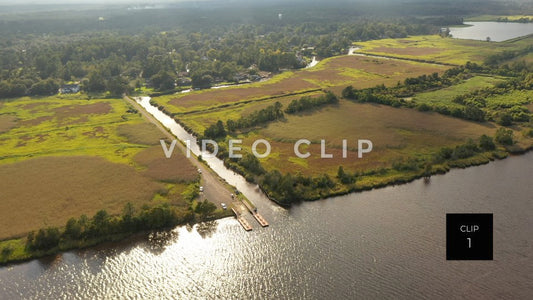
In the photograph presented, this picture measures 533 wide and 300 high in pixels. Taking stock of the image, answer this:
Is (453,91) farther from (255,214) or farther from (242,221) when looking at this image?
(242,221)

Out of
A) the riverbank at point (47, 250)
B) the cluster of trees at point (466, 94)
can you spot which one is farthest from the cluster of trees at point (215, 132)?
the cluster of trees at point (466, 94)

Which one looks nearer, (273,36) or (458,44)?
(458,44)

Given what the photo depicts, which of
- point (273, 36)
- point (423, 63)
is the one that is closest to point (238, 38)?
point (273, 36)

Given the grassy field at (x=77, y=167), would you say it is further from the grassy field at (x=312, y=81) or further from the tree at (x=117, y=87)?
the tree at (x=117, y=87)

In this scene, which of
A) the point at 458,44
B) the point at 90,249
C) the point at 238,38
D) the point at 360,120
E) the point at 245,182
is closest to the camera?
the point at 90,249

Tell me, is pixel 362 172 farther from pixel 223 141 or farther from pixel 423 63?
pixel 423 63

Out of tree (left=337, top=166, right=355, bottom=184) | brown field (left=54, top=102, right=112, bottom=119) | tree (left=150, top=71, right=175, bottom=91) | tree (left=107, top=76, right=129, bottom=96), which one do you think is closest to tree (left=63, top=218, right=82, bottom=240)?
tree (left=337, top=166, right=355, bottom=184)

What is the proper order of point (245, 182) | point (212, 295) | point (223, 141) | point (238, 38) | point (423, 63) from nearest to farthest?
point (212, 295)
point (245, 182)
point (223, 141)
point (423, 63)
point (238, 38)
